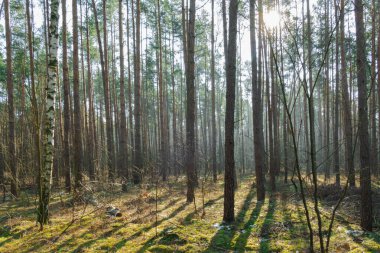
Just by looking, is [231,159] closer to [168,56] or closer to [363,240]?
[363,240]

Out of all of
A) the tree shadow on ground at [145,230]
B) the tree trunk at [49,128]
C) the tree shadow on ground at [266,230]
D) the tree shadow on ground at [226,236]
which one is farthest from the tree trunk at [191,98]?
the tree trunk at [49,128]

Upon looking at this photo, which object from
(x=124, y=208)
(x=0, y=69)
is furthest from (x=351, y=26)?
(x=0, y=69)

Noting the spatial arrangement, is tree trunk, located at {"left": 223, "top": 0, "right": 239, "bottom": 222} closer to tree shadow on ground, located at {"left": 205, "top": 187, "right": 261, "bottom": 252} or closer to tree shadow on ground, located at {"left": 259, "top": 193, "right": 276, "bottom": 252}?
tree shadow on ground, located at {"left": 205, "top": 187, "right": 261, "bottom": 252}

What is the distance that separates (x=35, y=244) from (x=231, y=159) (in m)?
4.12

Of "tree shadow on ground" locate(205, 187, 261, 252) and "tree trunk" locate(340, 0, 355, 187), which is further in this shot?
"tree shadow on ground" locate(205, 187, 261, 252)

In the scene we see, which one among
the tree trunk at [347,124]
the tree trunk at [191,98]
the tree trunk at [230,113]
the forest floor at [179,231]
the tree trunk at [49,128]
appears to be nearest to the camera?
the tree trunk at [347,124]

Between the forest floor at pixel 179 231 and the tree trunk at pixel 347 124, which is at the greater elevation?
the tree trunk at pixel 347 124

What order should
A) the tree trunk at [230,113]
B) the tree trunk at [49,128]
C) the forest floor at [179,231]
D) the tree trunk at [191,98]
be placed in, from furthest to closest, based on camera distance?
the tree trunk at [191,98] → the tree trunk at [230,113] → the tree trunk at [49,128] → the forest floor at [179,231]

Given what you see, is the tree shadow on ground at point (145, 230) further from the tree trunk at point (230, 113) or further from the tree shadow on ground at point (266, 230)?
the tree shadow on ground at point (266, 230)

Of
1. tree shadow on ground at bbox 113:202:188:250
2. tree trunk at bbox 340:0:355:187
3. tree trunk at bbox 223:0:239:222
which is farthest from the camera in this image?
tree trunk at bbox 223:0:239:222

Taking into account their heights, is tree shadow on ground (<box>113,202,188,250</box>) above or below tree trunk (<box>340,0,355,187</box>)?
below

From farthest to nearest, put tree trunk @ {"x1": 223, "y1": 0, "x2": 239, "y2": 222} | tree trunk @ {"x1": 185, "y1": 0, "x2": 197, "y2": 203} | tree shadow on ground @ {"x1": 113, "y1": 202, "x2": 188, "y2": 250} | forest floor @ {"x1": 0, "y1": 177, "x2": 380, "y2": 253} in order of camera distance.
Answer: tree trunk @ {"x1": 185, "y1": 0, "x2": 197, "y2": 203} → tree trunk @ {"x1": 223, "y1": 0, "x2": 239, "y2": 222} → tree shadow on ground @ {"x1": 113, "y1": 202, "x2": 188, "y2": 250} → forest floor @ {"x1": 0, "y1": 177, "x2": 380, "y2": 253}

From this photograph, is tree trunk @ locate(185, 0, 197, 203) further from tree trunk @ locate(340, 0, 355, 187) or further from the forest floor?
tree trunk @ locate(340, 0, 355, 187)

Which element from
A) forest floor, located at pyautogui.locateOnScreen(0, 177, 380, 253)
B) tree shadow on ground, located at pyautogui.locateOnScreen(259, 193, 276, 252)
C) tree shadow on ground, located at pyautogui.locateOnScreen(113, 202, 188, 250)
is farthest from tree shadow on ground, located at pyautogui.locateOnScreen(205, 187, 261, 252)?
tree shadow on ground, located at pyautogui.locateOnScreen(113, 202, 188, 250)
